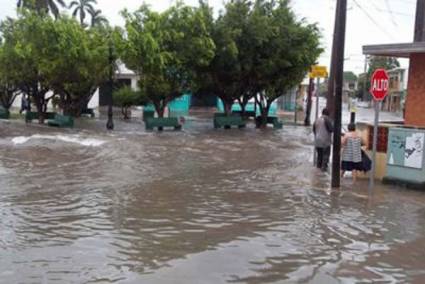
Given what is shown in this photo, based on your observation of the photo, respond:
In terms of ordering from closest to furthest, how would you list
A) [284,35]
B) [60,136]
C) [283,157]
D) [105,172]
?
[105,172] < [283,157] < [60,136] < [284,35]

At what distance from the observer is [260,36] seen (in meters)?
28.6

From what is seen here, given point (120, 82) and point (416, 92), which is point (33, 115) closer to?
point (120, 82)

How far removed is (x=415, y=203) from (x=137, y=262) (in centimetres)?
656

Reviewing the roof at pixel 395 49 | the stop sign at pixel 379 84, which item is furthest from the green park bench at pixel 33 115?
the stop sign at pixel 379 84

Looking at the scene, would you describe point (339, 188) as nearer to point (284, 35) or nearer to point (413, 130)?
point (413, 130)

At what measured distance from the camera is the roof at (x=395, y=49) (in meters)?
13.3

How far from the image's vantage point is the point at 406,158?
514 inches

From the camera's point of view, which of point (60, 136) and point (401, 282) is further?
point (60, 136)

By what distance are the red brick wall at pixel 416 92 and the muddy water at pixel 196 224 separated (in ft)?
8.78

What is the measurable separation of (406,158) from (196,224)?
6374mm

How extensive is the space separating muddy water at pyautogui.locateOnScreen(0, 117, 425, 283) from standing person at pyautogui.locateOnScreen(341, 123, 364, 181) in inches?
21.4

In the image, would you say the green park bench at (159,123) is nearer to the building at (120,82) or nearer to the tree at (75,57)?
the tree at (75,57)

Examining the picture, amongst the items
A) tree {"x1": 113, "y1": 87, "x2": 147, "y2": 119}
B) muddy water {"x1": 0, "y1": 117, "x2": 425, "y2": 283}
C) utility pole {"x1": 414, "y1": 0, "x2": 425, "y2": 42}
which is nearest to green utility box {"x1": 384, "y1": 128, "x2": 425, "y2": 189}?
muddy water {"x1": 0, "y1": 117, "x2": 425, "y2": 283}

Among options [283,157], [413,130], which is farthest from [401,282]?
[283,157]
